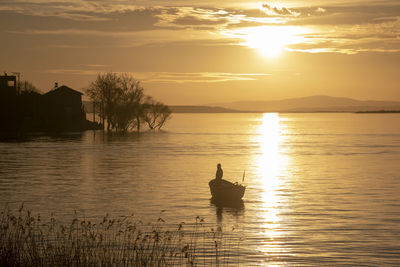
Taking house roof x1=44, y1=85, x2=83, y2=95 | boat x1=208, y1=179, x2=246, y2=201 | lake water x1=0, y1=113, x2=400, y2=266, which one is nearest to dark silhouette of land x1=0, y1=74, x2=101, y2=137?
house roof x1=44, y1=85, x2=83, y2=95

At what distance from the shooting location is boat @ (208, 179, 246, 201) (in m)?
38.4

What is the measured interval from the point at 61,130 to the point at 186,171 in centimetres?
9792

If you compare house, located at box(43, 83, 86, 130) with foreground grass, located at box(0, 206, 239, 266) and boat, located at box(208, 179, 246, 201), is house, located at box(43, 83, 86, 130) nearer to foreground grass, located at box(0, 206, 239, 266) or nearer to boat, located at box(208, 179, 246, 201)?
boat, located at box(208, 179, 246, 201)

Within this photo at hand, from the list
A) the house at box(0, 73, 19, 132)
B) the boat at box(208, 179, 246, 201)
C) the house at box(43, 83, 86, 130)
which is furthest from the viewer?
the house at box(43, 83, 86, 130)

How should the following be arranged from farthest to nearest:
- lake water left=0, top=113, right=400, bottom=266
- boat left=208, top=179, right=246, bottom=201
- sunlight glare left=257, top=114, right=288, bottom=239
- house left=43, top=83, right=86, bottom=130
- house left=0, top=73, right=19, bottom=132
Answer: house left=43, top=83, right=86, bottom=130 → house left=0, top=73, right=19, bottom=132 → boat left=208, top=179, right=246, bottom=201 → sunlight glare left=257, top=114, right=288, bottom=239 → lake water left=0, top=113, right=400, bottom=266

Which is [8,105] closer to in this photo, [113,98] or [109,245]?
[113,98]

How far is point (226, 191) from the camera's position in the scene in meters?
38.4

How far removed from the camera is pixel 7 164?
6800 centimetres

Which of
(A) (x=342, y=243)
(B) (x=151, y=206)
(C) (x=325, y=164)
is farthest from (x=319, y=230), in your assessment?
(C) (x=325, y=164)

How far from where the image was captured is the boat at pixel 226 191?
38.4 metres

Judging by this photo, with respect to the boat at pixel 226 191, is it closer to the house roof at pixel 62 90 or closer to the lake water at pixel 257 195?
the lake water at pixel 257 195

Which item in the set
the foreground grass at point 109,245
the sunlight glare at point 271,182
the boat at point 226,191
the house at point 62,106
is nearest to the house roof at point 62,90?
the house at point 62,106

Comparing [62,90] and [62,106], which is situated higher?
[62,90]

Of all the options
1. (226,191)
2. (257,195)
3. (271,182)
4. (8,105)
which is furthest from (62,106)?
(226,191)
